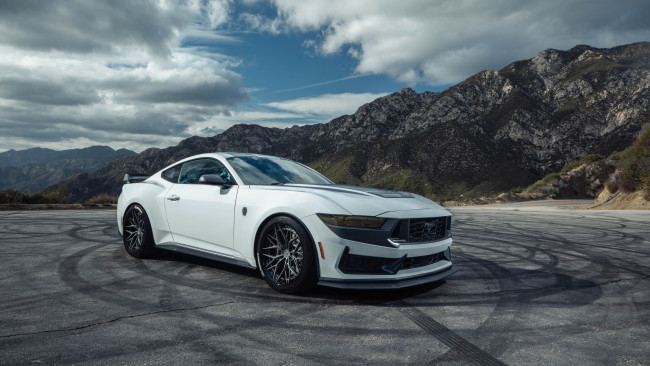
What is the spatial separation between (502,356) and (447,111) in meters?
102

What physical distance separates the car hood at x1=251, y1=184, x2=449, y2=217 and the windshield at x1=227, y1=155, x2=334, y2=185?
0.33m

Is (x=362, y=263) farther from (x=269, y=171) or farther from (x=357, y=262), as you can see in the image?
(x=269, y=171)

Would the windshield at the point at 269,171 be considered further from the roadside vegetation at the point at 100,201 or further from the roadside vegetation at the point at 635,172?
the roadside vegetation at the point at 635,172

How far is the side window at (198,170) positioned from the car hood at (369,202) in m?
0.88

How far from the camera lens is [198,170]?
537 cm

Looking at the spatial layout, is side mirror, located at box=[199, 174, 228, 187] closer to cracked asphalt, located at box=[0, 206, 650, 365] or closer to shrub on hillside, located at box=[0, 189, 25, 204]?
cracked asphalt, located at box=[0, 206, 650, 365]

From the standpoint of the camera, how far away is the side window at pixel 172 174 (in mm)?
5526

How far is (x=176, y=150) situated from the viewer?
197375mm

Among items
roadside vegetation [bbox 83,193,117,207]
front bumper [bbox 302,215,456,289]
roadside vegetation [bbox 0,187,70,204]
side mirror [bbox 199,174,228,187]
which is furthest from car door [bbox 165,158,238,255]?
roadside vegetation [bbox 0,187,70,204]

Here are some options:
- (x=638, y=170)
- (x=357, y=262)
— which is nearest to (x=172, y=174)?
(x=357, y=262)

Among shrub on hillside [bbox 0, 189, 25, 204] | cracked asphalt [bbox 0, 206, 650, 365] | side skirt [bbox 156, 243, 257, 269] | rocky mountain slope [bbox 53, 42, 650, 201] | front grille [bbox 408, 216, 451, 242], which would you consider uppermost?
rocky mountain slope [bbox 53, 42, 650, 201]

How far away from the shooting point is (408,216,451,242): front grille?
3.93 metres

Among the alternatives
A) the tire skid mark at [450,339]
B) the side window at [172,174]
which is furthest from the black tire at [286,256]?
the side window at [172,174]

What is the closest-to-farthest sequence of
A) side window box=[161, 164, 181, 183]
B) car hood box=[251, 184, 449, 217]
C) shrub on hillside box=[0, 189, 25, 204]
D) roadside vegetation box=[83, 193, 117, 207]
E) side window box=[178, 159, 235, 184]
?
car hood box=[251, 184, 449, 217] < side window box=[178, 159, 235, 184] < side window box=[161, 164, 181, 183] < shrub on hillside box=[0, 189, 25, 204] < roadside vegetation box=[83, 193, 117, 207]
